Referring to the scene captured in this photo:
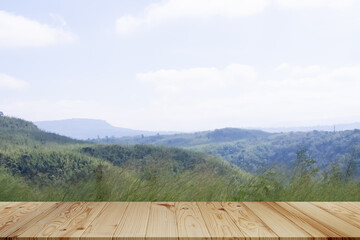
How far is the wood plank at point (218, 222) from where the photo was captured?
49.2 inches

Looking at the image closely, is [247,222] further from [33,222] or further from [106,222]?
[33,222]

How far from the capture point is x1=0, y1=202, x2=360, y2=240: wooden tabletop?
4.12 ft

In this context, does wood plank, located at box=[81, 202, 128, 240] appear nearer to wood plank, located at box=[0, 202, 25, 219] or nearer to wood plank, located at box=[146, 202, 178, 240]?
wood plank, located at box=[146, 202, 178, 240]

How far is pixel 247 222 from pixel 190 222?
24cm

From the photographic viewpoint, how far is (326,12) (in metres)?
7.62

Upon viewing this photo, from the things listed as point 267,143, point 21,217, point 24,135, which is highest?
point 24,135

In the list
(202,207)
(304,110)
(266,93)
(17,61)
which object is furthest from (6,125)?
(202,207)

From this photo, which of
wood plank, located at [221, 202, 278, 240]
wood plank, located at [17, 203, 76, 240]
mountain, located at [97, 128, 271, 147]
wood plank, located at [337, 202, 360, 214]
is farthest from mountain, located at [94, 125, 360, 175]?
wood plank, located at [17, 203, 76, 240]

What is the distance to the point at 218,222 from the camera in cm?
143

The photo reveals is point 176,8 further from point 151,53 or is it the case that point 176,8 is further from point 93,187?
point 93,187

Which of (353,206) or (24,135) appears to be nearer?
(353,206)

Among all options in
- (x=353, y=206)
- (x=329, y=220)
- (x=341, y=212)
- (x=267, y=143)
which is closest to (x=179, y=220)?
(x=329, y=220)

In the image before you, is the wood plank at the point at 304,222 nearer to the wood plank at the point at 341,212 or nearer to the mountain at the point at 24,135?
the wood plank at the point at 341,212

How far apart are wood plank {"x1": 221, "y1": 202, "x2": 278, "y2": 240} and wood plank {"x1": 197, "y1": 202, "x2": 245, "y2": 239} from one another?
24mm
